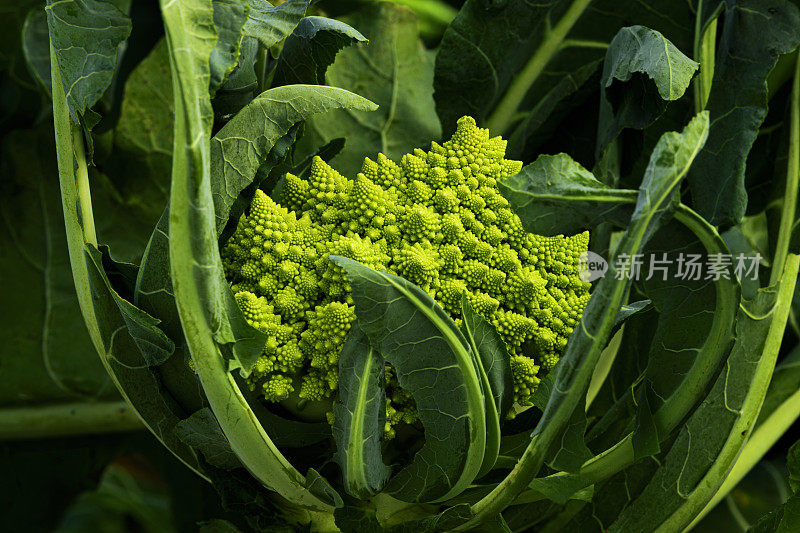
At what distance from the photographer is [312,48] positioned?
796 mm

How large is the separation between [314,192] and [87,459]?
69 cm

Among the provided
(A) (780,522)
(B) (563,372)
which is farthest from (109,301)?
(A) (780,522)

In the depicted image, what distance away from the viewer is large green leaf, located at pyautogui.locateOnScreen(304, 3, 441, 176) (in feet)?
3.44

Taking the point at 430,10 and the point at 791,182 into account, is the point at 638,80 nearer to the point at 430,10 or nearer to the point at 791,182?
the point at 791,182

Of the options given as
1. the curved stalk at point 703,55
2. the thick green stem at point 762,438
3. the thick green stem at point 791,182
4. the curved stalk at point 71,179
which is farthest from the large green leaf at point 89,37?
the thick green stem at point 762,438

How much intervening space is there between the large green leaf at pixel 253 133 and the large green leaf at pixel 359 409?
193 millimetres

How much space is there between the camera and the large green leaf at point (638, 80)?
72 cm

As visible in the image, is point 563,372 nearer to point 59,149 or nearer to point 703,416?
point 703,416

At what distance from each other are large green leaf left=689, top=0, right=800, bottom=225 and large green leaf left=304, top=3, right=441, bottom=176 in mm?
419

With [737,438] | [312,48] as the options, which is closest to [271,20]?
[312,48]

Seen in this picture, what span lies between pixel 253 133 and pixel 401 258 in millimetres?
209

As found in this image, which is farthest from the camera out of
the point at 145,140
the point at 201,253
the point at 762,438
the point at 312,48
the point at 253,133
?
the point at 145,140

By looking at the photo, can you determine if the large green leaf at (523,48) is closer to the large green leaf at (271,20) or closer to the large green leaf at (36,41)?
the large green leaf at (271,20)


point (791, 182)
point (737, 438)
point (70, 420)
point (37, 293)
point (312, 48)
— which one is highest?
point (312, 48)
